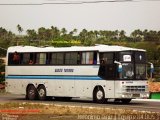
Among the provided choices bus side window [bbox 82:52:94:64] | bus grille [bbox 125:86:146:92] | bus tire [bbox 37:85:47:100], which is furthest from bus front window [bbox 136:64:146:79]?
bus tire [bbox 37:85:47:100]

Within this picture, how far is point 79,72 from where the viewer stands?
32.0 m

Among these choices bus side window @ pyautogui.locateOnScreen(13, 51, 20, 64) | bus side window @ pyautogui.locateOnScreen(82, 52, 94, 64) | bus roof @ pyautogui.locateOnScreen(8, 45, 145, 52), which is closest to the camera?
bus roof @ pyautogui.locateOnScreen(8, 45, 145, 52)

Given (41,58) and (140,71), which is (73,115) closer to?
(140,71)

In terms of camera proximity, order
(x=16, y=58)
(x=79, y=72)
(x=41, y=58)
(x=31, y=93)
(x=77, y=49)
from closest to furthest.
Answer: (x=79, y=72) → (x=77, y=49) → (x=41, y=58) → (x=31, y=93) → (x=16, y=58)

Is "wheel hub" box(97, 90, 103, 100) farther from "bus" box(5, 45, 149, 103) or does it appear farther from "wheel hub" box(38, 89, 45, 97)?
"wheel hub" box(38, 89, 45, 97)

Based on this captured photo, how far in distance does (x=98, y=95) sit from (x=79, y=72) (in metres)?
1.89

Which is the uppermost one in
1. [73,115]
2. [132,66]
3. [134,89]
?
[132,66]

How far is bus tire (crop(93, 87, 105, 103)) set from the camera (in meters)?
30.9

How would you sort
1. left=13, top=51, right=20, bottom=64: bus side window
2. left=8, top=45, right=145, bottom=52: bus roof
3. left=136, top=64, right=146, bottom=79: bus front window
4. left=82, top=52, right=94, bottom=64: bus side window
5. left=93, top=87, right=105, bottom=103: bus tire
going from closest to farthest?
left=136, top=64, right=146, bottom=79: bus front window
left=8, top=45, right=145, bottom=52: bus roof
left=93, top=87, right=105, bottom=103: bus tire
left=82, top=52, right=94, bottom=64: bus side window
left=13, top=51, right=20, bottom=64: bus side window

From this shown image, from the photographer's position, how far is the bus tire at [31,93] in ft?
114

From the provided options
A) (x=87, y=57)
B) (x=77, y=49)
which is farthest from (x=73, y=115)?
(x=77, y=49)

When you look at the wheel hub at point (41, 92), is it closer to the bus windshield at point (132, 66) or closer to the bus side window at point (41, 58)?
the bus side window at point (41, 58)

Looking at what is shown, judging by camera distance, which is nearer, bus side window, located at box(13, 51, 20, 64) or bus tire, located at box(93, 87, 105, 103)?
bus tire, located at box(93, 87, 105, 103)

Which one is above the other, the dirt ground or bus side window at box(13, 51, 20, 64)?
bus side window at box(13, 51, 20, 64)
